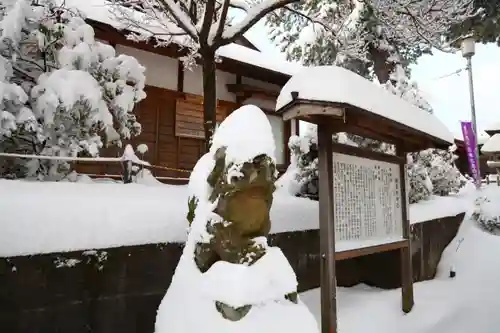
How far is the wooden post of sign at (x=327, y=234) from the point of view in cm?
461

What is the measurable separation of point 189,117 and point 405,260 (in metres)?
7.15

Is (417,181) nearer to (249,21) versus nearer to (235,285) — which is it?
(249,21)

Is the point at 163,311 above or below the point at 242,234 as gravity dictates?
below

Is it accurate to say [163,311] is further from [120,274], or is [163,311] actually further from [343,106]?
[343,106]

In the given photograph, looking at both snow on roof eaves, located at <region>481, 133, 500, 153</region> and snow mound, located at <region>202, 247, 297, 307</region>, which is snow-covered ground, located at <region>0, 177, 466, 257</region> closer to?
snow mound, located at <region>202, 247, 297, 307</region>

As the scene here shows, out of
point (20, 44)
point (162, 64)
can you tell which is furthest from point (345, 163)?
point (162, 64)

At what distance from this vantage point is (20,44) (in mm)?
6395

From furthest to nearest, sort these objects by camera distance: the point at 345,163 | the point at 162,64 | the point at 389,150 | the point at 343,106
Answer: the point at 162,64
the point at 389,150
the point at 345,163
the point at 343,106

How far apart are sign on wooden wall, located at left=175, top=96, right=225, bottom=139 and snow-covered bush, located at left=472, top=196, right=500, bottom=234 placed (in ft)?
26.9

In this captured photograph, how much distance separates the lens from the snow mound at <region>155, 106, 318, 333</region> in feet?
9.46

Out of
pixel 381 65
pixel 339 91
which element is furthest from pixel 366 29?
pixel 339 91

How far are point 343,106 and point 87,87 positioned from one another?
365 cm

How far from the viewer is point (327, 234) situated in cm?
470

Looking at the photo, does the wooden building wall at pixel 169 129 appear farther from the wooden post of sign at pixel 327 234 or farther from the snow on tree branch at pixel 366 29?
the wooden post of sign at pixel 327 234
